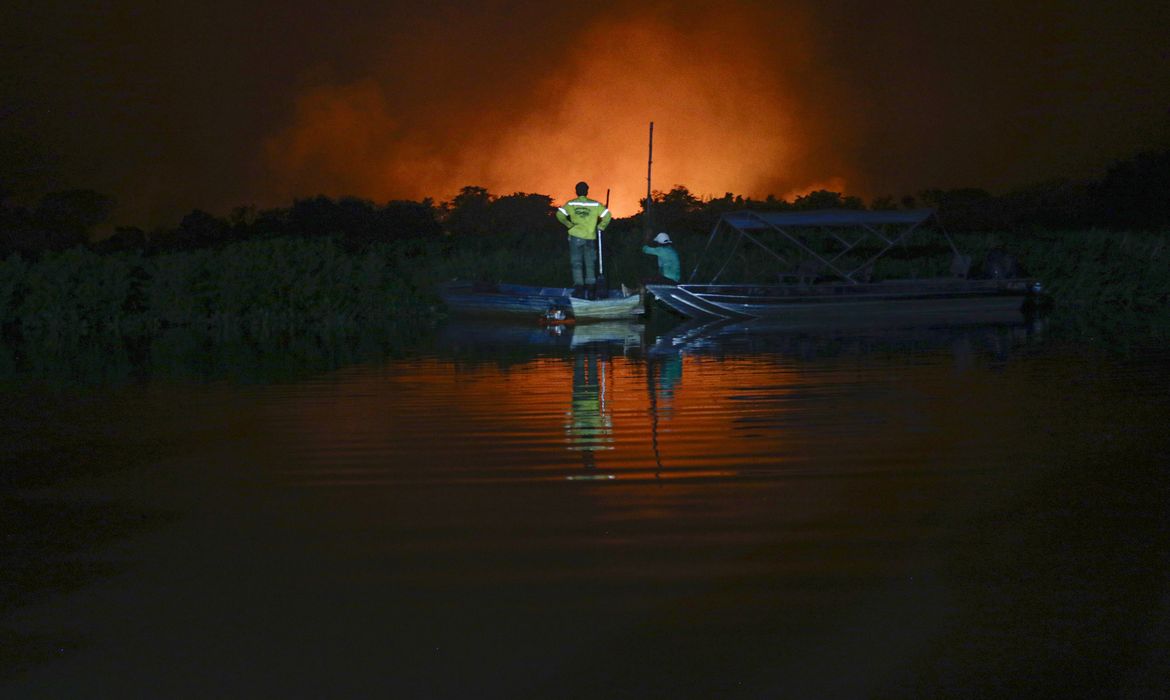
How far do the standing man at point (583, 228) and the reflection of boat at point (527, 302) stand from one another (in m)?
0.42

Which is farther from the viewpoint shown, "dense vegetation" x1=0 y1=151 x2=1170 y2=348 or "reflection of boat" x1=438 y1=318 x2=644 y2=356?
"dense vegetation" x1=0 y1=151 x2=1170 y2=348

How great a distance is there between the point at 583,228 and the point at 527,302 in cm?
406

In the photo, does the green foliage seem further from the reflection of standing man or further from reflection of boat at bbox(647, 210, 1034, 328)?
the reflection of standing man

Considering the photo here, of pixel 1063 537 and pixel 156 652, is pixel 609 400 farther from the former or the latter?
pixel 156 652

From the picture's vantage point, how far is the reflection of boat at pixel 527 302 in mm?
24172

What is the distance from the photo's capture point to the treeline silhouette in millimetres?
46625

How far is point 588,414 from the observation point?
35.8ft

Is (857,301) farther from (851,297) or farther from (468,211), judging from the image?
(468,211)

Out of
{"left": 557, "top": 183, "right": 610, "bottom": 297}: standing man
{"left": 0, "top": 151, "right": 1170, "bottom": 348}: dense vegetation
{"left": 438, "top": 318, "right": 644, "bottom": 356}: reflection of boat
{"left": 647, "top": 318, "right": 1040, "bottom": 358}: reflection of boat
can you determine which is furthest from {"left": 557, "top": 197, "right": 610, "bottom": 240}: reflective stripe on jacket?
{"left": 0, "top": 151, "right": 1170, "bottom": 348}: dense vegetation

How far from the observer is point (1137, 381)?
13.0 meters

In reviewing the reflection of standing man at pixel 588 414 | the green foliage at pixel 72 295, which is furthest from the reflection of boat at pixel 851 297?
the green foliage at pixel 72 295

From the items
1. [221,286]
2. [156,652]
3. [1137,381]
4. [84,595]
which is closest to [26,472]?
[84,595]

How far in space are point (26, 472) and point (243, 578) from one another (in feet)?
12.3

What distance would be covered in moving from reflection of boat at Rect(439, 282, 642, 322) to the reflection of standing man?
8.29 meters
